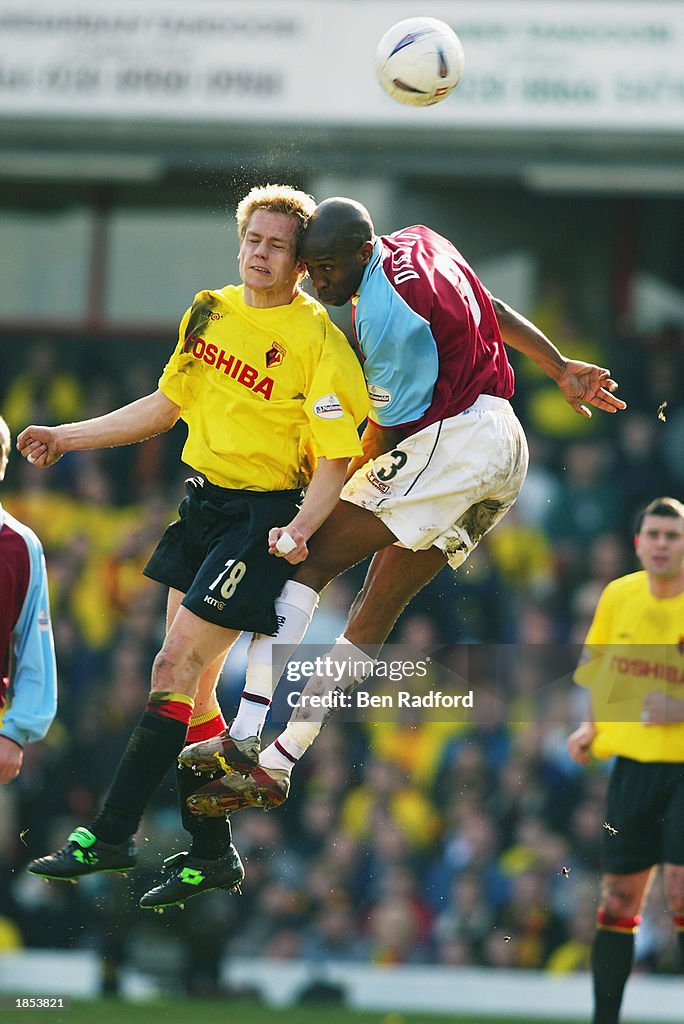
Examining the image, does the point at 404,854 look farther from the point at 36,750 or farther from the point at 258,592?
the point at 258,592

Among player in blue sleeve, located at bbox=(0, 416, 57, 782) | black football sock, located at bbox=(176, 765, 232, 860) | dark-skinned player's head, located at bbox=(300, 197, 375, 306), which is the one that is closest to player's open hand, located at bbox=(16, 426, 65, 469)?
player in blue sleeve, located at bbox=(0, 416, 57, 782)

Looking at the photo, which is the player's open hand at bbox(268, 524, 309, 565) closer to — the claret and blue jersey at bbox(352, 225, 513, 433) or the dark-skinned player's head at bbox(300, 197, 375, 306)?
the claret and blue jersey at bbox(352, 225, 513, 433)

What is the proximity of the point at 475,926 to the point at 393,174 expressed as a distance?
5.65 meters

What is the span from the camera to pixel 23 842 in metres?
11.1

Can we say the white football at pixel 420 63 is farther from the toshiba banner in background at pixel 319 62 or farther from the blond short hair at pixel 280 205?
the toshiba banner in background at pixel 319 62

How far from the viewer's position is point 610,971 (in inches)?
301

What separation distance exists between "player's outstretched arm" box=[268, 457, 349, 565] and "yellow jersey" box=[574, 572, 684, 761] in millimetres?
2506

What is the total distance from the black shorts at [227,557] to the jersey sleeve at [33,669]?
486mm

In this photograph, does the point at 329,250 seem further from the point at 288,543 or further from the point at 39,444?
the point at 39,444

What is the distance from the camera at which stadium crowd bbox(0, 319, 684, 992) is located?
10312 millimetres

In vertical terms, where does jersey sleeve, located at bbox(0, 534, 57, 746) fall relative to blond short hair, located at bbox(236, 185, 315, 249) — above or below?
below

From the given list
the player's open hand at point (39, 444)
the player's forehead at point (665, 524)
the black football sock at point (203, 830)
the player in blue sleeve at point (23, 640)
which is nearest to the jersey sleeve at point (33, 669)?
Answer: the player in blue sleeve at point (23, 640)

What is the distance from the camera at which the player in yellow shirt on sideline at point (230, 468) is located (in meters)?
5.82

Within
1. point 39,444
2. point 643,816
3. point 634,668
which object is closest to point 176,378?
point 39,444
